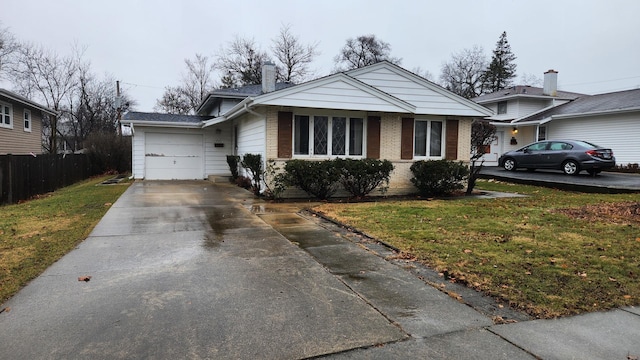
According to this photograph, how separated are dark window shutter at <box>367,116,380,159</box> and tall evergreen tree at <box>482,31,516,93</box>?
134ft

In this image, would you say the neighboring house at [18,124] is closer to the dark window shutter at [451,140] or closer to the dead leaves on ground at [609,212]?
the dark window shutter at [451,140]

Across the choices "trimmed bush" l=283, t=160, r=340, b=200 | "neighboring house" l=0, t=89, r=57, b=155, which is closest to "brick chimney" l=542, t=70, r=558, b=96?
"trimmed bush" l=283, t=160, r=340, b=200

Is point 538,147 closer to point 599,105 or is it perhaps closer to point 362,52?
point 599,105

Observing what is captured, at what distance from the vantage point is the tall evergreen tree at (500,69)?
1848 inches

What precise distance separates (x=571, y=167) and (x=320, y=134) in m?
11.1

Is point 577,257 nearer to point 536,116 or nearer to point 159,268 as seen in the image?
point 159,268

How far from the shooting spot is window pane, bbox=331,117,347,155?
11961 millimetres

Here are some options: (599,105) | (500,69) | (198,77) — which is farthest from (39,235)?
(500,69)

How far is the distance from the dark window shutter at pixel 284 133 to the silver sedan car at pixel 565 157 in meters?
12.0

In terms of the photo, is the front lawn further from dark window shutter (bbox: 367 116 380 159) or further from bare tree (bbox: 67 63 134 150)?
bare tree (bbox: 67 63 134 150)

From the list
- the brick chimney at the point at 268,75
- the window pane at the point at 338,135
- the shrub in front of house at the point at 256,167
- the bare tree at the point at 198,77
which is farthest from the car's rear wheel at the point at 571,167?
the bare tree at the point at 198,77

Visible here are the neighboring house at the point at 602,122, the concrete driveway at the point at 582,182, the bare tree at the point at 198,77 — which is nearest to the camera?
the concrete driveway at the point at 582,182

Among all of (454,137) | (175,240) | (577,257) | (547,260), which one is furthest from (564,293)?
(454,137)

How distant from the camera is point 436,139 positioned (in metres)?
13.4
